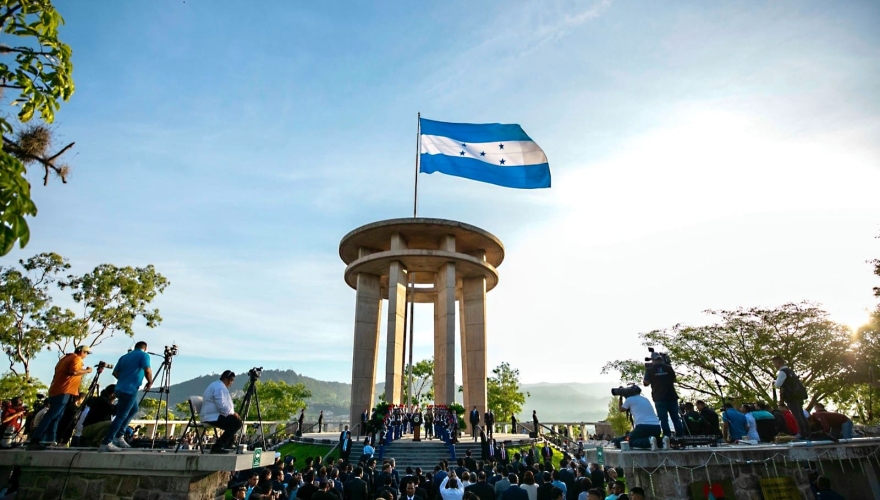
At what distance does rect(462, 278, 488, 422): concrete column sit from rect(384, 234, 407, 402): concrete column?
4549 millimetres

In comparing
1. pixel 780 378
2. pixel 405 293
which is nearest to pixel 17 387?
pixel 405 293

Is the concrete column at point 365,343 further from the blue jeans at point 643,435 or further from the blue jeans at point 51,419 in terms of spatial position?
the blue jeans at point 643,435

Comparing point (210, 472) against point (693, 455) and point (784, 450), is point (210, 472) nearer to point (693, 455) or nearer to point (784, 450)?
point (693, 455)

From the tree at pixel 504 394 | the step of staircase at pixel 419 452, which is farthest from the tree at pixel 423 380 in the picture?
the step of staircase at pixel 419 452

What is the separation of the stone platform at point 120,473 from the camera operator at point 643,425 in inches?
232

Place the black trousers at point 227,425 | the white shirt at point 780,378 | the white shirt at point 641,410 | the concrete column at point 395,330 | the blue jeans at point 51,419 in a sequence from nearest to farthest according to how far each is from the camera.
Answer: the black trousers at point 227,425, the blue jeans at point 51,419, the white shirt at point 641,410, the white shirt at point 780,378, the concrete column at point 395,330

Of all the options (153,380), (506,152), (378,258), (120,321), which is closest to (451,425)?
(378,258)

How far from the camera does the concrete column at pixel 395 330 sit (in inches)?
1053

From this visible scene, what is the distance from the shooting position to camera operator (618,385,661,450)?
7169 mm

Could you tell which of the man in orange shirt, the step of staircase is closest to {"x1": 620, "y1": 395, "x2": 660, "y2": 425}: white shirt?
the man in orange shirt

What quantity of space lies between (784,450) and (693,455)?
142 cm

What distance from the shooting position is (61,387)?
6.97 m

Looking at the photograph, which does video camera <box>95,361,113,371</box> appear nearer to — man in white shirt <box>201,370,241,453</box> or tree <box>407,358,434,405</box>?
man in white shirt <box>201,370,241,453</box>

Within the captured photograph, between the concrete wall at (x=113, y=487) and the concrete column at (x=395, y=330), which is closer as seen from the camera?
the concrete wall at (x=113, y=487)
